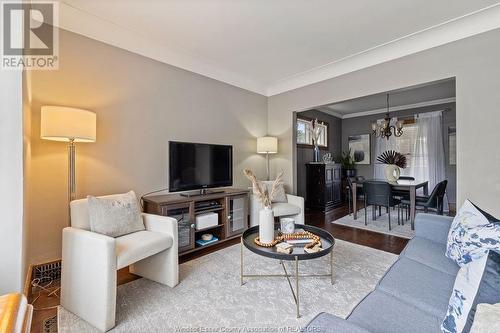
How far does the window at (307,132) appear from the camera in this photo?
5.16 m

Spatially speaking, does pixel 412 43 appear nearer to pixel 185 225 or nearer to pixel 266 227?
pixel 266 227

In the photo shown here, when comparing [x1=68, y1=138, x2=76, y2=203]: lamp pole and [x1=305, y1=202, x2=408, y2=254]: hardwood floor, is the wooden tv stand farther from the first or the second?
[x1=305, y1=202, x2=408, y2=254]: hardwood floor

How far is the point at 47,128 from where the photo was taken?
1.85m

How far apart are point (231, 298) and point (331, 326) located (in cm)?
124

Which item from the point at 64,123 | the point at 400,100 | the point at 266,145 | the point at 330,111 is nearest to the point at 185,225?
the point at 64,123

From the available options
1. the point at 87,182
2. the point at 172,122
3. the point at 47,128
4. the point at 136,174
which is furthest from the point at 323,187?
the point at 47,128

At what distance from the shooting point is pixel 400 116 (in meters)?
5.83

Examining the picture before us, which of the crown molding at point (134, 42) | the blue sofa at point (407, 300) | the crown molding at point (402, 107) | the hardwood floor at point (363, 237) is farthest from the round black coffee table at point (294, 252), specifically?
the crown molding at point (402, 107)

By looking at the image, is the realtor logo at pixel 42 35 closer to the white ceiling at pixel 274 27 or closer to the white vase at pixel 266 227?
the white ceiling at pixel 274 27

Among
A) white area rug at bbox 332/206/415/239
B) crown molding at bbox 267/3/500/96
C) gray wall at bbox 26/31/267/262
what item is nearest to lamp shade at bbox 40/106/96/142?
gray wall at bbox 26/31/267/262

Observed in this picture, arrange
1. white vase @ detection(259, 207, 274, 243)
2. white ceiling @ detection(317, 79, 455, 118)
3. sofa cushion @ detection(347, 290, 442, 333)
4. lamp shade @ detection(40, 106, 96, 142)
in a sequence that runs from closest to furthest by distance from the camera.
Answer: sofa cushion @ detection(347, 290, 442, 333), lamp shade @ detection(40, 106, 96, 142), white vase @ detection(259, 207, 274, 243), white ceiling @ detection(317, 79, 455, 118)

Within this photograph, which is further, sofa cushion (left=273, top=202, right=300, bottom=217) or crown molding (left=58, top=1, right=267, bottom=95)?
sofa cushion (left=273, top=202, right=300, bottom=217)

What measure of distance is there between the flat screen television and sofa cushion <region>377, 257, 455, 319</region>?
88.1 inches

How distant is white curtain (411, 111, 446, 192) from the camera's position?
5258mm
